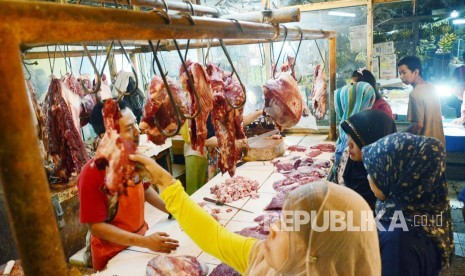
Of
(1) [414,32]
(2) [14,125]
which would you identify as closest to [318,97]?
(2) [14,125]

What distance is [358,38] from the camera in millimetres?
7062

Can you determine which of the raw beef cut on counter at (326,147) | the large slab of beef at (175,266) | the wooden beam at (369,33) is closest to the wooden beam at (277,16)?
the large slab of beef at (175,266)

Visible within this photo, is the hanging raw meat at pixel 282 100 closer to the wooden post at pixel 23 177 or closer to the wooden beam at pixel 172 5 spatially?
the wooden beam at pixel 172 5

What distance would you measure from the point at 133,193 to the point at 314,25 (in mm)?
5786

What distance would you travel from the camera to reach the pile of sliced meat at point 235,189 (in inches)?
159

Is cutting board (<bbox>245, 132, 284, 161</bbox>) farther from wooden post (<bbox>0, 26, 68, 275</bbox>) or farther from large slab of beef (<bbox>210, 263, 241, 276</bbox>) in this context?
wooden post (<bbox>0, 26, 68, 275</bbox>)

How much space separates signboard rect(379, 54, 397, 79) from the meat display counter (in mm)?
3865

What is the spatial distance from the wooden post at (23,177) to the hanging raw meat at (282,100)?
3392mm

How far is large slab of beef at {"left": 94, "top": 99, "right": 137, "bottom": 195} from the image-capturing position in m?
1.79

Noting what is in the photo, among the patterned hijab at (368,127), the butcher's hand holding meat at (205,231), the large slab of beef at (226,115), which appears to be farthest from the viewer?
the patterned hijab at (368,127)

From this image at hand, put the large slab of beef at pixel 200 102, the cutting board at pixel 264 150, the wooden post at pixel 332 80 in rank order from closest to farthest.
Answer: the large slab of beef at pixel 200 102 → the cutting board at pixel 264 150 → the wooden post at pixel 332 80

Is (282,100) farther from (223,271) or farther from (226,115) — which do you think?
(223,271)

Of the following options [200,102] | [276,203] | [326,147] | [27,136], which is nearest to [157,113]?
[200,102]

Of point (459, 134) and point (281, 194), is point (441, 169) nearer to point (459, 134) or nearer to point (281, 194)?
point (281, 194)
